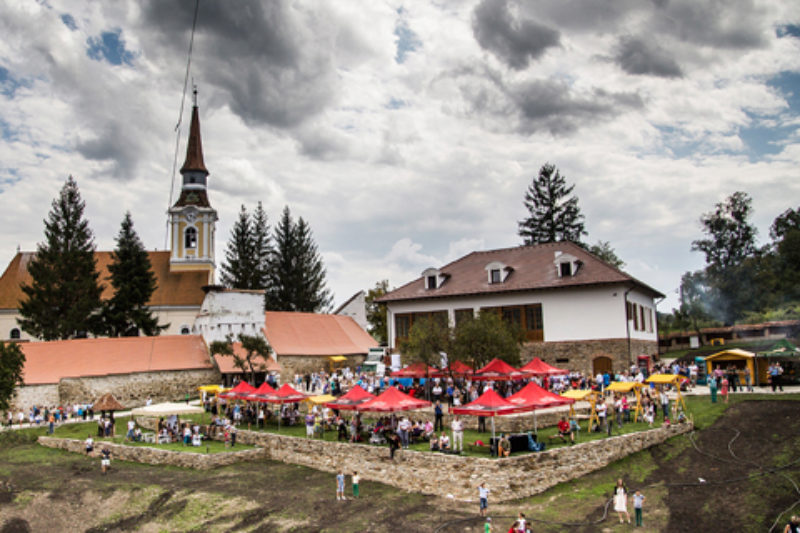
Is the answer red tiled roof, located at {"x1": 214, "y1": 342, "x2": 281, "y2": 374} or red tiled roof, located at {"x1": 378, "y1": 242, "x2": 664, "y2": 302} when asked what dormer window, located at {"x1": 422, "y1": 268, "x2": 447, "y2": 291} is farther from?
red tiled roof, located at {"x1": 214, "y1": 342, "x2": 281, "y2": 374}

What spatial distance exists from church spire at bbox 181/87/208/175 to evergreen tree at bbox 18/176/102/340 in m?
13.0

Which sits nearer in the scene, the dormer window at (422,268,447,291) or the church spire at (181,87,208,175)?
the dormer window at (422,268,447,291)

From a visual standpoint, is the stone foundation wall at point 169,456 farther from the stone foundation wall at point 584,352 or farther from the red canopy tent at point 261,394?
the stone foundation wall at point 584,352

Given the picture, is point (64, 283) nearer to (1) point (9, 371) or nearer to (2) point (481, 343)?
(1) point (9, 371)

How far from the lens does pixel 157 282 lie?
189ft

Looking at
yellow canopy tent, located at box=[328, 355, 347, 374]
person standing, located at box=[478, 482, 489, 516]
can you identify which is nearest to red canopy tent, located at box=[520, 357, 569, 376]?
person standing, located at box=[478, 482, 489, 516]

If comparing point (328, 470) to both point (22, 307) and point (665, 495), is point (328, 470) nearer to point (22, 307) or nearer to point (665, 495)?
point (665, 495)

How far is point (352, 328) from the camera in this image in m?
53.6

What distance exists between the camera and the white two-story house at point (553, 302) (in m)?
33.8

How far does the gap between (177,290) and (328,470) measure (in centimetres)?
3675

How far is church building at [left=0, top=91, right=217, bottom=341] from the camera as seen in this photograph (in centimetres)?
5344

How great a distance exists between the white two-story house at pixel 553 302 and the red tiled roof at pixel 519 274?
2.2 inches

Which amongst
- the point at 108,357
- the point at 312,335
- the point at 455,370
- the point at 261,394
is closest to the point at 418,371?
the point at 455,370

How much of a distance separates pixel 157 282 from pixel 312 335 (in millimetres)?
18996
